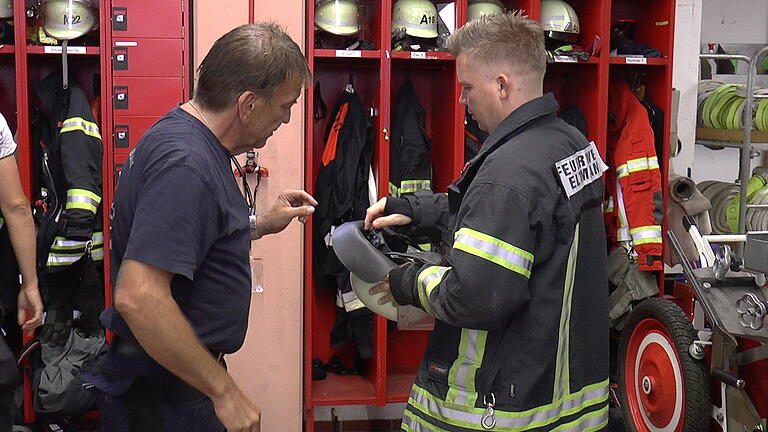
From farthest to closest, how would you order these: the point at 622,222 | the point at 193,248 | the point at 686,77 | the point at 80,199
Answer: the point at 686,77
the point at 622,222
the point at 80,199
the point at 193,248

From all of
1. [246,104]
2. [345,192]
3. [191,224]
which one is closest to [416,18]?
[345,192]

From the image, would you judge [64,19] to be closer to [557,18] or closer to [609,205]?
[557,18]

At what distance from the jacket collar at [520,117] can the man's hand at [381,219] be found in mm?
398

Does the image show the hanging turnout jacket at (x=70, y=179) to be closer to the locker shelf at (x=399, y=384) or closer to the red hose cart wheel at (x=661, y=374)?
the locker shelf at (x=399, y=384)

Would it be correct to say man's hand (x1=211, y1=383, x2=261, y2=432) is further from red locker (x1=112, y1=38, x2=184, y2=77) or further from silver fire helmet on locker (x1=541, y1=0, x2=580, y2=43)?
silver fire helmet on locker (x1=541, y1=0, x2=580, y2=43)

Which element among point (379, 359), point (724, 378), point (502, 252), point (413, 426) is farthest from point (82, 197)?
point (724, 378)

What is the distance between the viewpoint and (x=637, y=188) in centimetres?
466

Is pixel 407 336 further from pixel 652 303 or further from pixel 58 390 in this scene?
pixel 58 390

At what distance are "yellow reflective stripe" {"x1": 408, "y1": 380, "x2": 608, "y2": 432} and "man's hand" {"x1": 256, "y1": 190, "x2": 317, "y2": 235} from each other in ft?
2.32

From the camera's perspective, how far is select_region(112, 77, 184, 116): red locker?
4.21 m

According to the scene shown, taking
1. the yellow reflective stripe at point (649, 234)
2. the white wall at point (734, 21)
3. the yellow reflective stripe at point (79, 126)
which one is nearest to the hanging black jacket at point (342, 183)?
the yellow reflective stripe at point (79, 126)

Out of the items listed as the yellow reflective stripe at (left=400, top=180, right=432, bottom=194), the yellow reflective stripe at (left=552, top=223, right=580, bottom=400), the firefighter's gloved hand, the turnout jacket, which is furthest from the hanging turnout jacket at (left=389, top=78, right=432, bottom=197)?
the yellow reflective stripe at (left=552, top=223, right=580, bottom=400)

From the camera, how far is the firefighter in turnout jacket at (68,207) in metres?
4.19

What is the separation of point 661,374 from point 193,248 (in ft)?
9.23
